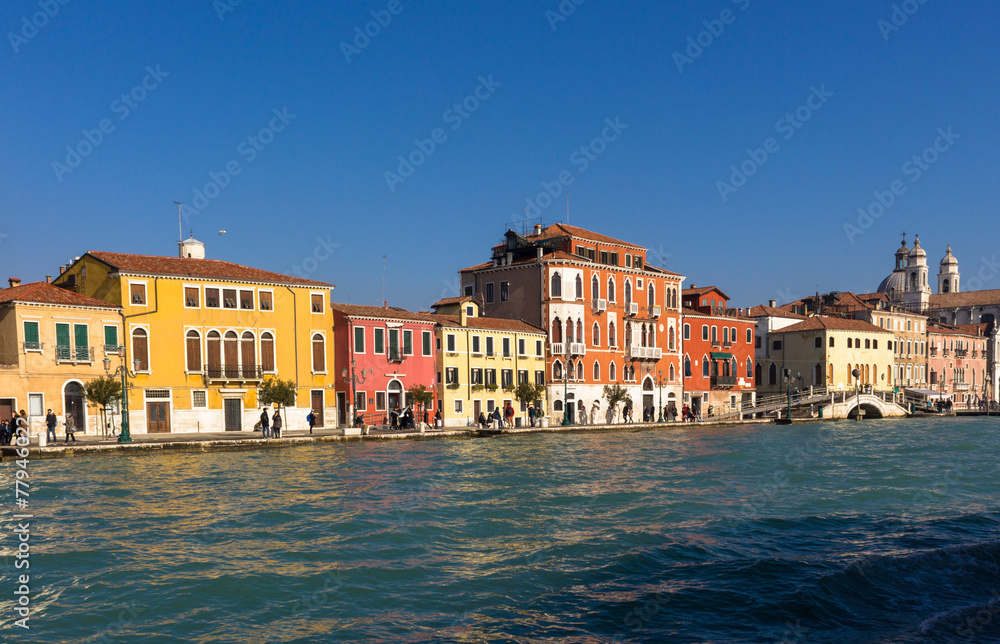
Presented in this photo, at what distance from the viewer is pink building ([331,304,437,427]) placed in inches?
1569

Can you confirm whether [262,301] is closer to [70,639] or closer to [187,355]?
[187,355]

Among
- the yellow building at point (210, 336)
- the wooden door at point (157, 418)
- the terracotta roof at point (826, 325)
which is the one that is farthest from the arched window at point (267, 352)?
the terracotta roof at point (826, 325)

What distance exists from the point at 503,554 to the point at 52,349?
23.9m

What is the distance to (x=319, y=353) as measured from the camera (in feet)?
128

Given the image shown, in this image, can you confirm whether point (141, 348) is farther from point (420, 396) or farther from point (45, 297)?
point (420, 396)

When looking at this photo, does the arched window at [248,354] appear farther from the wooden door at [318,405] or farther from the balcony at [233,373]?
the wooden door at [318,405]

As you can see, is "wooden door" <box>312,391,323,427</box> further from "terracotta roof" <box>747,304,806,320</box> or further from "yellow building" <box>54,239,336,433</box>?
"terracotta roof" <box>747,304,806,320</box>

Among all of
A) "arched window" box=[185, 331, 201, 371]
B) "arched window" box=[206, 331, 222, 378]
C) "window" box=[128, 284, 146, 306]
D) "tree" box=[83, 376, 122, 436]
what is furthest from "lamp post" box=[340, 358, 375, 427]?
"tree" box=[83, 376, 122, 436]

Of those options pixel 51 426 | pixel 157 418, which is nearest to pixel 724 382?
pixel 157 418

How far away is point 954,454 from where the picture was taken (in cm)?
3041

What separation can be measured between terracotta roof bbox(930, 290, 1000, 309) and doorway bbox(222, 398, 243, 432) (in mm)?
86595

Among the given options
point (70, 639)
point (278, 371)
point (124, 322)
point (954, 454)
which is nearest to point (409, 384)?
point (278, 371)

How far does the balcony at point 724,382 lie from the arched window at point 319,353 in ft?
99.6

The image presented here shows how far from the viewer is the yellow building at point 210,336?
33.9 meters
